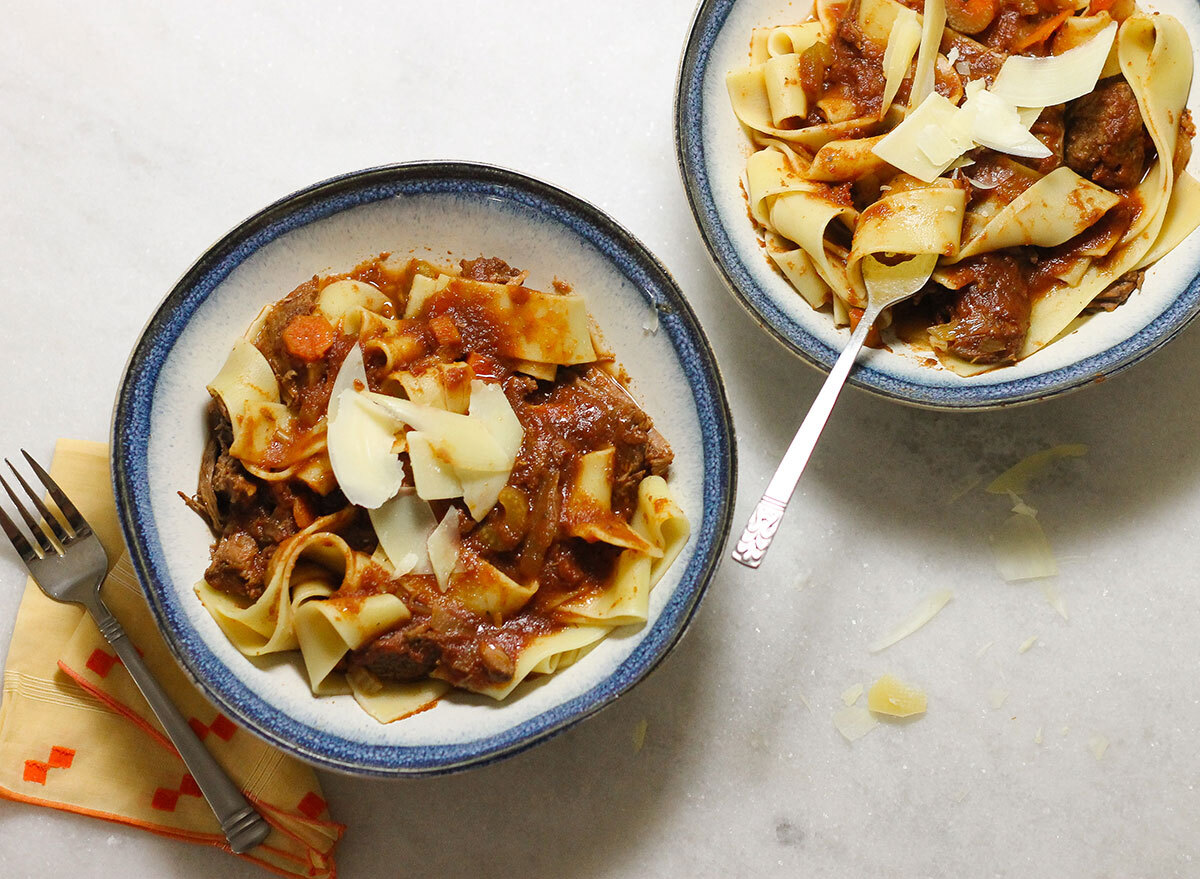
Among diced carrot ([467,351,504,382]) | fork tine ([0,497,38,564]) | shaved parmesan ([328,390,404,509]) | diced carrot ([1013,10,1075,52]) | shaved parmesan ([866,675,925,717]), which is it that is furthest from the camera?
shaved parmesan ([866,675,925,717])

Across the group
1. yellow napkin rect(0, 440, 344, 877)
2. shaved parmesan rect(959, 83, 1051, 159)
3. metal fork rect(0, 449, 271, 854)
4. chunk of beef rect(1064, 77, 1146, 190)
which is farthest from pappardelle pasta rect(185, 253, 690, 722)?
chunk of beef rect(1064, 77, 1146, 190)

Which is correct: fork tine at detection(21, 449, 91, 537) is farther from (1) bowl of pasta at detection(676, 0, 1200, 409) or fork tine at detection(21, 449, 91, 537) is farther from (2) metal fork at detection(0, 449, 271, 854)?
(1) bowl of pasta at detection(676, 0, 1200, 409)

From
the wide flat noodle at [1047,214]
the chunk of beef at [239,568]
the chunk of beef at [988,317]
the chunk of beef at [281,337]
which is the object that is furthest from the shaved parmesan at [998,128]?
the chunk of beef at [239,568]

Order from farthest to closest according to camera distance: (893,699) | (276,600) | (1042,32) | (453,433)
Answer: (893,699) < (1042,32) < (276,600) < (453,433)

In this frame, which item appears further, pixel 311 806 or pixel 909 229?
pixel 311 806

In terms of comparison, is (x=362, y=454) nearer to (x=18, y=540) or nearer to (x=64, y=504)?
(x=64, y=504)

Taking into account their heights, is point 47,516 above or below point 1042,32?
below

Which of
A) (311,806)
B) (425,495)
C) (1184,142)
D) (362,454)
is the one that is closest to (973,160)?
(1184,142)

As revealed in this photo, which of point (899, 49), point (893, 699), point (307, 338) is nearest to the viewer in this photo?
point (307, 338)
